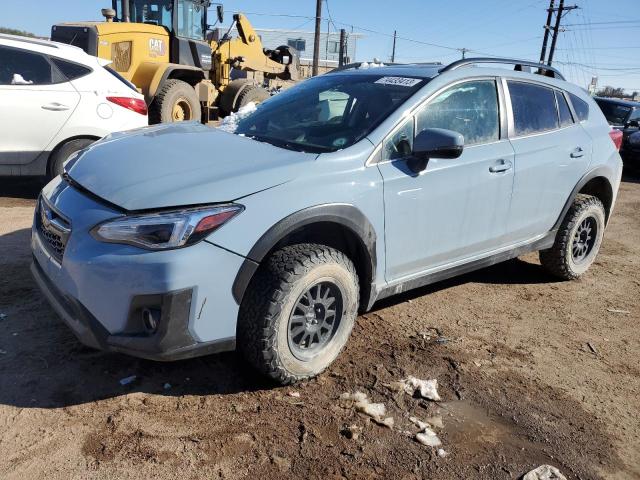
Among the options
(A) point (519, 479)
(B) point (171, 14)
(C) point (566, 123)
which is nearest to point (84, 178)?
(A) point (519, 479)

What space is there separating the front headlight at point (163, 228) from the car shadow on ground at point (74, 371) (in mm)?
920

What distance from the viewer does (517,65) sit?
177 inches

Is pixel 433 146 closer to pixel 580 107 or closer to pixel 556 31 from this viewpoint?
pixel 580 107

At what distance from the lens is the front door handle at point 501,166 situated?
377cm

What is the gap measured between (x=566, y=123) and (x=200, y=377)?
3.55 meters

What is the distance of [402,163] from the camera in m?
3.29

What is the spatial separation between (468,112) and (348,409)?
2158mm

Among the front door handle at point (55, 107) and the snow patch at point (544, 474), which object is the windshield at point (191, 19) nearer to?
the front door handle at point (55, 107)

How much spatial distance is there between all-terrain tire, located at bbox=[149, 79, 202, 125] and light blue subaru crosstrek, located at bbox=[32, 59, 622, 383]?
22.6 ft

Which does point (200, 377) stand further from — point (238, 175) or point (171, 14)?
point (171, 14)

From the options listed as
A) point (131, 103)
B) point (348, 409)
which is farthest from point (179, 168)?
point (131, 103)

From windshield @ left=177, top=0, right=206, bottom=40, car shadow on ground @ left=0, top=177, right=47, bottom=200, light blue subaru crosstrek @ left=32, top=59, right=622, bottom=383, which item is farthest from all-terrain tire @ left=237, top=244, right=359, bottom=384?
windshield @ left=177, top=0, right=206, bottom=40

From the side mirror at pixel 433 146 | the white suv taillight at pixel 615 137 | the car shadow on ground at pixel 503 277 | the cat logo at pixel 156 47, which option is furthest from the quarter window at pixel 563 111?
the cat logo at pixel 156 47

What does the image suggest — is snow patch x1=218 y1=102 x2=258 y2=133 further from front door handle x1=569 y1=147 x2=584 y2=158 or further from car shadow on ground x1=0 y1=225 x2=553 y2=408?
front door handle x1=569 y1=147 x2=584 y2=158
